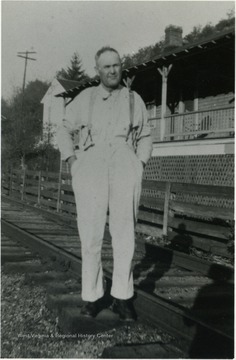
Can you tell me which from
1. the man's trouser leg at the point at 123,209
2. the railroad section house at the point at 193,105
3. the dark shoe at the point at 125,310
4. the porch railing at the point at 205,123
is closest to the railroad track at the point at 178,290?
the dark shoe at the point at 125,310

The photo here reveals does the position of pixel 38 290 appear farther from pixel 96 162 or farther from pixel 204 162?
pixel 204 162

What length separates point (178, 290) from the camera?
187 inches

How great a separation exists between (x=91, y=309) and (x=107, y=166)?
40.1 inches

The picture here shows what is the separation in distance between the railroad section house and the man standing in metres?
7.08

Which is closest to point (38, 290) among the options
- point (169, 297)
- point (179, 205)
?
point (169, 297)

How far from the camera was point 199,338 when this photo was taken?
282 centimetres

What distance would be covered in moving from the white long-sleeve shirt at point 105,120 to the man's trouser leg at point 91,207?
14cm

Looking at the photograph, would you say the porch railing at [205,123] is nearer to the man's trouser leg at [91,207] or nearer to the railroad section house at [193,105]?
the railroad section house at [193,105]

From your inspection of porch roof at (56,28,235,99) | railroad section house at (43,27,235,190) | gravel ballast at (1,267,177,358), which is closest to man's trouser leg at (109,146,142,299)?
gravel ballast at (1,267,177,358)

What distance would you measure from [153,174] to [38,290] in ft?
30.9

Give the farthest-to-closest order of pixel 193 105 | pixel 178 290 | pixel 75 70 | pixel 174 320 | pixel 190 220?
pixel 75 70, pixel 193 105, pixel 190 220, pixel 178 290, pixel 174 320

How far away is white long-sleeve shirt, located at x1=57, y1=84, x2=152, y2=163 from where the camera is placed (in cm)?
318

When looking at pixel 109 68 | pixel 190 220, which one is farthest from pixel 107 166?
pixel 190 220

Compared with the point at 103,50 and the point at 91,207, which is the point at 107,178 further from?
the point at 103,50
